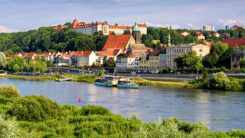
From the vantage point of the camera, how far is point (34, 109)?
2162 centimetres

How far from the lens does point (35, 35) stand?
433ft

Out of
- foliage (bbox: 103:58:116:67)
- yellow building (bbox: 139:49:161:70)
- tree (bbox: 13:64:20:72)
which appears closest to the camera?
yellow building (bbox: 139:49:161:70)

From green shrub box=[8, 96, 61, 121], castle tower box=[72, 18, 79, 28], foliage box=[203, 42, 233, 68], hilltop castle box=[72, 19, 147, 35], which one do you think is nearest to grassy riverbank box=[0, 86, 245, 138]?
green shrub box=[8, 96, 61, 121]

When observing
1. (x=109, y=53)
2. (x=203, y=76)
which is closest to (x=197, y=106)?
(x=203, y=76)

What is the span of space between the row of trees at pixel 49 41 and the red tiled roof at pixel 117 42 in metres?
3.49

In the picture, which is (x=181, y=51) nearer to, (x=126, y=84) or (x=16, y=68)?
(x=126, y=84)

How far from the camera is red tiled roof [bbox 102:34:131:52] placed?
91.6m

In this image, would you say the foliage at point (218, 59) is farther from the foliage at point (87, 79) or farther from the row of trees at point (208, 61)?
the foliage at point (87, 79)

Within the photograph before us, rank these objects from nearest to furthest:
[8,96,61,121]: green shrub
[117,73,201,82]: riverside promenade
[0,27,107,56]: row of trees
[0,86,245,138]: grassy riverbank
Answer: [0,86,245,138]: grassy riverbank < [8,96,61,121]: green shrub < [117,73,201,82]: riverside promenade < [0,27,107,56]: row of trees

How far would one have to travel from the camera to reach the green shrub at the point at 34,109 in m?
21.3

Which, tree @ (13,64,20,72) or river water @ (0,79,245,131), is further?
tree @ (13,64,20,72)

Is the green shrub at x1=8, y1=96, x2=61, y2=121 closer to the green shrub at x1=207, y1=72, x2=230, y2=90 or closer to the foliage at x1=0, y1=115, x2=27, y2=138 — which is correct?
the foliage at x1=0, y1=115, x2=27, y2=138

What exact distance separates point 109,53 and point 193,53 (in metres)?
31.8

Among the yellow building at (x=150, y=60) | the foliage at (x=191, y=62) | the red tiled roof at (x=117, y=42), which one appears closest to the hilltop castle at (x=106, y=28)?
the red tiled roof at (x=117, y=42)
